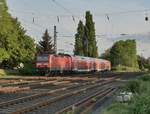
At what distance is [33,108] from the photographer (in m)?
22.5

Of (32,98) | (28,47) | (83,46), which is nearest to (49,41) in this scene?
(83,46)

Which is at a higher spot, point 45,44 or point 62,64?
point 45,44

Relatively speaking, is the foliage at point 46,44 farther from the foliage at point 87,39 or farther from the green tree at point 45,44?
the foliage at point 87,39

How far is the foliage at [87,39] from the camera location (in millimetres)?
124562

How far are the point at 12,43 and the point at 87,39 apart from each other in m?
34.6

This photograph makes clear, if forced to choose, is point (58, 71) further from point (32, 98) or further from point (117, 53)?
point (117, 53)

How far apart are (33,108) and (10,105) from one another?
5.69 ft

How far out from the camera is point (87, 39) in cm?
12300

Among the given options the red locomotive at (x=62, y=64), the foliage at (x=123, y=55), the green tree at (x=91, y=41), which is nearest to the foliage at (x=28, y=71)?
the red locomotive at (x=62, y=64)

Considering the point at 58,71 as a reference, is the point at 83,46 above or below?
above

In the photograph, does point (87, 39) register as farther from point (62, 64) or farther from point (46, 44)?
point (62, 64)

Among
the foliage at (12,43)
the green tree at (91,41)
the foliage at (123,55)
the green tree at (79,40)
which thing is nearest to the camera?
the foliage at (12,43)

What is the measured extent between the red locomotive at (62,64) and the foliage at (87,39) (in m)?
28.6

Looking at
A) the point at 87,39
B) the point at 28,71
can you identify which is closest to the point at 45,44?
the point at 87,39
